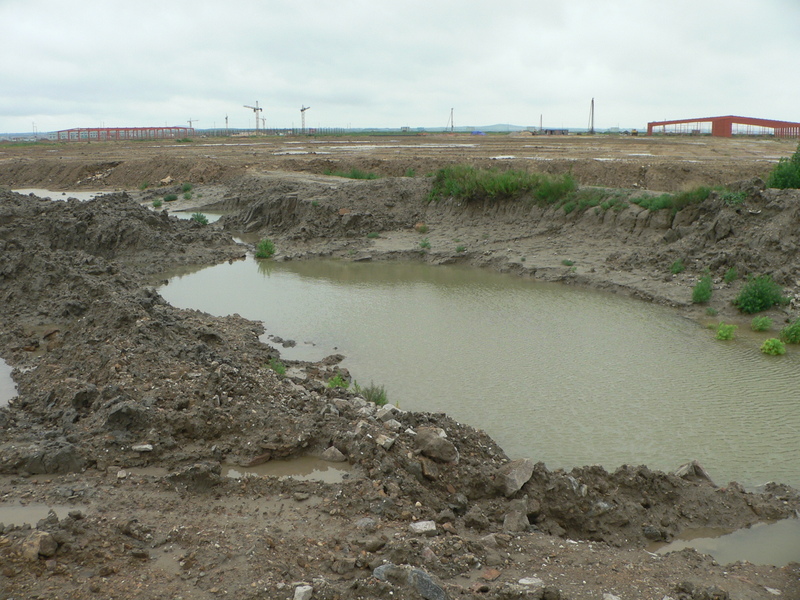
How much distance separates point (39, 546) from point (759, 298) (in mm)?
12222

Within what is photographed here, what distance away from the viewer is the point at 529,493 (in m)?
5.97

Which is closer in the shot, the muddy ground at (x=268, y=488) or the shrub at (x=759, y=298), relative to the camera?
the muddy ground at (x=268, y=488)

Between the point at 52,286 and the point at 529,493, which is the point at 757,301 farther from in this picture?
the point at 52,286

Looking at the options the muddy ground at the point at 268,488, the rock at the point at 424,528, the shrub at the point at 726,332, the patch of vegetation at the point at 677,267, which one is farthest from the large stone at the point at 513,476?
the patch of vegetation at the point at 677,267

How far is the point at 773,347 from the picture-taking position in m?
10.6

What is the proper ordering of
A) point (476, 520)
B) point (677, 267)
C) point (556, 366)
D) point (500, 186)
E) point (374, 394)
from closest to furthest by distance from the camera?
point (476, 520) → point (374, 394) → point (556, 366) → point (677, 267) → point (500, 186)

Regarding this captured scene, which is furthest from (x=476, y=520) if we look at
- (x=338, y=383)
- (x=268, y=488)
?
(x=338, y=383)

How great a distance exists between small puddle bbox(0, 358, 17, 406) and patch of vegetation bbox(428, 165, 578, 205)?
46.7 ft

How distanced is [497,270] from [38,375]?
11.2 m

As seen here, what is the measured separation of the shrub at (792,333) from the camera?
36.2 ft

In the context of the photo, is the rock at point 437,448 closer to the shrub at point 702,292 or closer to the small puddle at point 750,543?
the small puddle at point 750,543

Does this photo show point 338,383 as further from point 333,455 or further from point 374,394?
point 333,455

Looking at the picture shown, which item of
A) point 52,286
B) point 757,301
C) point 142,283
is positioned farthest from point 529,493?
point 142,283

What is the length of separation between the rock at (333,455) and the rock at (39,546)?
2656mm
